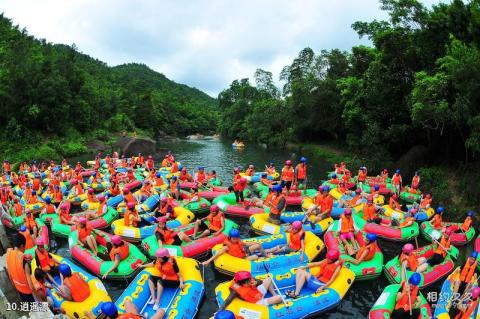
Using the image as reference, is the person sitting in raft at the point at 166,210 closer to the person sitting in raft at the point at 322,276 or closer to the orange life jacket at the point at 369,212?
the person sitting in raft at the point at 322,276

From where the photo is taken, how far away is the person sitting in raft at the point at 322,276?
7762mm

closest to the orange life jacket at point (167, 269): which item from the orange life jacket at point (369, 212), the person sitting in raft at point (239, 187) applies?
the person sitting in raft at point (239, 187)

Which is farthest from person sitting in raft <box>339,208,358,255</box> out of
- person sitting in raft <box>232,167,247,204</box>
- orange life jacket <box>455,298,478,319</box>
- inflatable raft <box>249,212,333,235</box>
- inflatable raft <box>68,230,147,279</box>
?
inflatable raft <box>68,230,147,279</box>

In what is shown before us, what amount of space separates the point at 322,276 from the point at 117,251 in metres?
5.06

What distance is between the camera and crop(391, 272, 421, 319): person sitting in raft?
6656mm

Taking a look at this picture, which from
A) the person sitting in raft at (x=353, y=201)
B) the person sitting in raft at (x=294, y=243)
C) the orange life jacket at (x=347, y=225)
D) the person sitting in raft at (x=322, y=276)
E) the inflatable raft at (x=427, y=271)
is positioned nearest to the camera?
the person sitting in raft at (x=322, y=276)

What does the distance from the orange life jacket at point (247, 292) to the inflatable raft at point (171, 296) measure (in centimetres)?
109

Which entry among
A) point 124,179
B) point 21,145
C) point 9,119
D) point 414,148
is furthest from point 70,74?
point 414,148

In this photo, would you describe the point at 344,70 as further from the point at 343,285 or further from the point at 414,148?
the point at 343,285

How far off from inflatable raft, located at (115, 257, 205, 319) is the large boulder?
26343mm

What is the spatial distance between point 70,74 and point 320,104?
26323mm

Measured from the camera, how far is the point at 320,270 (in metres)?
8.09

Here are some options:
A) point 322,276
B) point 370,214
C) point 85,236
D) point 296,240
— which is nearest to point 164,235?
point 85,236

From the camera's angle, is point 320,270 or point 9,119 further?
point 9,119
